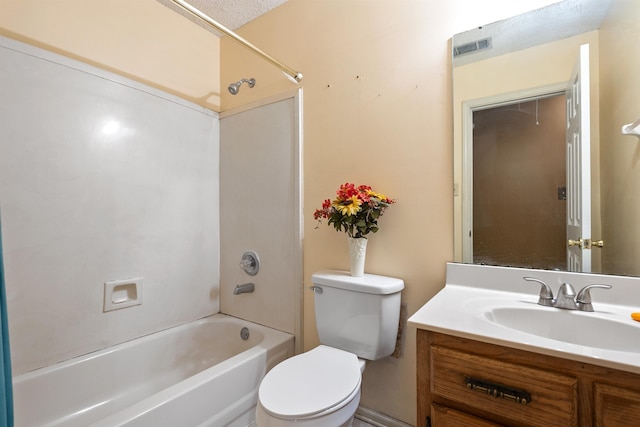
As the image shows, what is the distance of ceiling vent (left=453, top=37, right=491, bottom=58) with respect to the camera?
121cm

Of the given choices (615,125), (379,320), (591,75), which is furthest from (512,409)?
(591,75)

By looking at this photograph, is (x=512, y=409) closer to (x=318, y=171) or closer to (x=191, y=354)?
(x=318, y=171)

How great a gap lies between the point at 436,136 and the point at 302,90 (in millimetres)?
834

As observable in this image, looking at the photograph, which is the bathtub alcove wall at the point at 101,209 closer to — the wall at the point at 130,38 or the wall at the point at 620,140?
the wall at the point at 130,38

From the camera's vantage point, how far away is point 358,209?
134 cm

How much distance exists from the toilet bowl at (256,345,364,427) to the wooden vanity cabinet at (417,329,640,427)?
0.92 ft

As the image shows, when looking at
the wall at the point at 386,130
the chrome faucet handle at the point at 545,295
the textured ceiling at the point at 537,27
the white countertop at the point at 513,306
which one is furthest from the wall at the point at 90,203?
the chrome faucet handle at the point at 545,295

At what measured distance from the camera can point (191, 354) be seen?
186 centimetres

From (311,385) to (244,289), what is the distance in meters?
A: 0.91

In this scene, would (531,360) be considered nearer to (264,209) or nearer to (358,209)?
(358,209)

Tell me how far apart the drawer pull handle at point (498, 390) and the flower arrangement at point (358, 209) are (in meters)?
0.74

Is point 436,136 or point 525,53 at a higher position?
point 525,53

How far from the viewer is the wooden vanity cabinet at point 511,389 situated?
2.06 feet

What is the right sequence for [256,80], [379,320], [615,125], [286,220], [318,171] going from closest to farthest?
[615,125]
[379,320]
[318,171]
[286,220]
[256,80]
